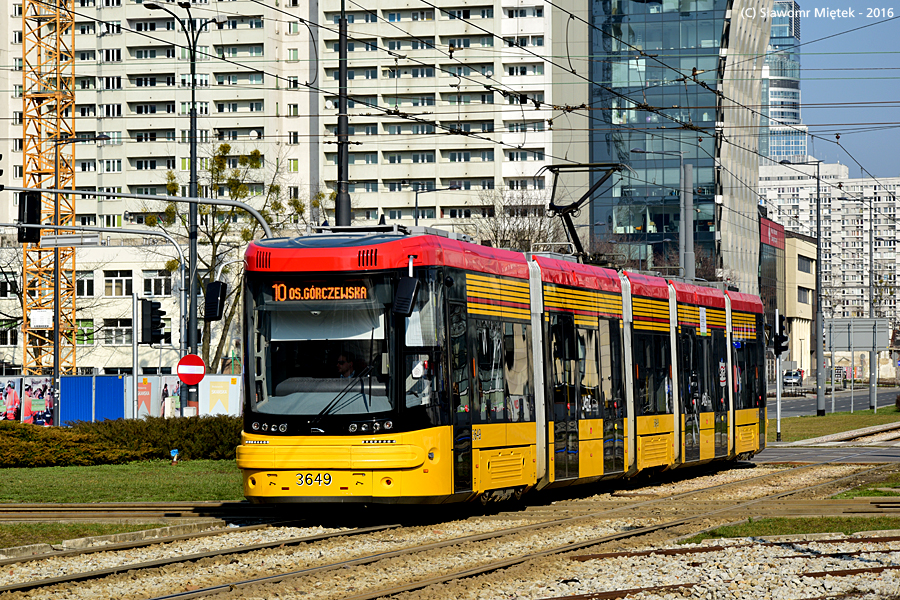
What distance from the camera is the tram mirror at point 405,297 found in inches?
551

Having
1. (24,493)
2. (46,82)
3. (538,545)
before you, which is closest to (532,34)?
(46,82)

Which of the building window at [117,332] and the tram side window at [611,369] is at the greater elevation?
the building window at [117,332]

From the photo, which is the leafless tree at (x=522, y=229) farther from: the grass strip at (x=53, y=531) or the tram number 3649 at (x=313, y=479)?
the grass strip at (x=53, y=531)

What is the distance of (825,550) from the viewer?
11.7 m

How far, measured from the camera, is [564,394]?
56.4ft

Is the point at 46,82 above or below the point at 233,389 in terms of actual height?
above

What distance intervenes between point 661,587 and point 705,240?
256 feet

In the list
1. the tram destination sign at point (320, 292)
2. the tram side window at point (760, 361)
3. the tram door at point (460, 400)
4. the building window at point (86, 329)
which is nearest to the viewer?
the tram destination sign at point (320, 292)

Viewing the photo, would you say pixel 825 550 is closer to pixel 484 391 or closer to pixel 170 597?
pixel 484 391

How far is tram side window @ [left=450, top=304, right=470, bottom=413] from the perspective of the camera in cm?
1460

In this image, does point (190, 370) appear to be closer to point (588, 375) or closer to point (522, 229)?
point (588, 375)

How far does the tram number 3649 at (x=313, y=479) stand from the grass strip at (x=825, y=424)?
23863mm

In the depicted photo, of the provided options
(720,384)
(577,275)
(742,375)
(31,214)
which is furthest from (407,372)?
(31,214)

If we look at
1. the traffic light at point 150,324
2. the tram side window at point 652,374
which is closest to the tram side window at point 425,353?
the tram side window at point 652,374
